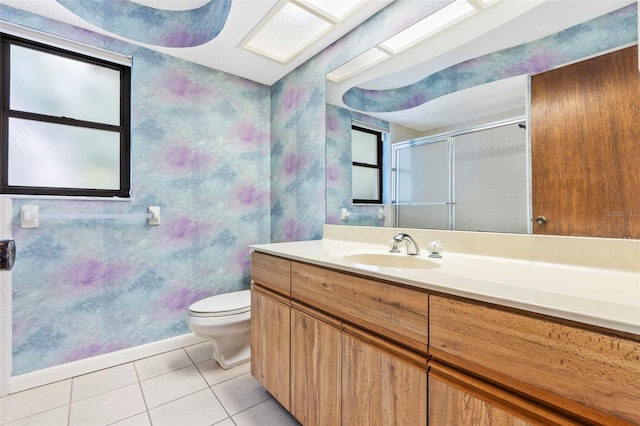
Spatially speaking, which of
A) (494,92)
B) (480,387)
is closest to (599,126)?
(494,92)

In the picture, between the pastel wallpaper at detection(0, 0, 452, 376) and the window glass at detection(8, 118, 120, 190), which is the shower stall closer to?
the pastel wallpaper at detection(0, 0, 452, 376)

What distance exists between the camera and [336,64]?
197 centimetres

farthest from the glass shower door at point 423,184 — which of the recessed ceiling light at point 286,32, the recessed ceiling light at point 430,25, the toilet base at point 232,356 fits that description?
the toilet base at point 232,356

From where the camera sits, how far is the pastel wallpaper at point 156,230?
5.75 feet

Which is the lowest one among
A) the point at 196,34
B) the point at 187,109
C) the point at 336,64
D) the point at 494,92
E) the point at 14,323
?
the point at 14,323

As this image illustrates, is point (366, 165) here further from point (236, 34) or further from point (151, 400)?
point (151, 400)

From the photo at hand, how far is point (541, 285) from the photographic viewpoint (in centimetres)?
74

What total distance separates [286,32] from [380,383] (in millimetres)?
2096

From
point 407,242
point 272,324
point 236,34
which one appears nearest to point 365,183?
point 407,242

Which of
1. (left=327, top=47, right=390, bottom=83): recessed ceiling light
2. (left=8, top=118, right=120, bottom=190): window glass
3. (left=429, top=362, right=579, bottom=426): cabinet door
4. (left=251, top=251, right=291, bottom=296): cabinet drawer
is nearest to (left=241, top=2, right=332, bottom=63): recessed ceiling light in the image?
(left=327, top=47, right=390, bottom=83): recessed ceiling light

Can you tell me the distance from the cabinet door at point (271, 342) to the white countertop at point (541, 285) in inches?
17.7

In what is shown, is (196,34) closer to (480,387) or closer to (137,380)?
(137,380)

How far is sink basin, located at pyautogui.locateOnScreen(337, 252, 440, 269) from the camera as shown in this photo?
1.24m

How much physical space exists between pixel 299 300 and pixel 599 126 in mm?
1285
